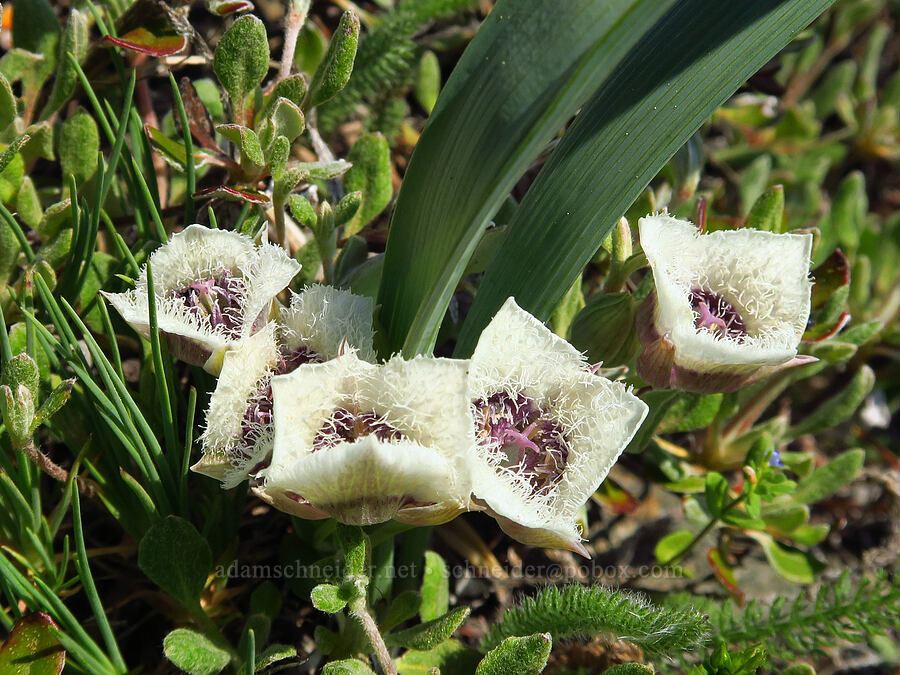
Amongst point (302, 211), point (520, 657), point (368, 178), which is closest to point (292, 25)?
point (368, 178)

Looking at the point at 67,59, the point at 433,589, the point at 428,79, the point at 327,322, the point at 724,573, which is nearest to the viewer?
the point at 327,322

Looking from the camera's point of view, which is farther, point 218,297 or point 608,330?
point 608,330

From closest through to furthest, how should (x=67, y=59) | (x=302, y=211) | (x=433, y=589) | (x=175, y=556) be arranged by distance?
(x=175, y=556) → (x=302, y=211) → (x=433, y=589) → (x=67, y=59)

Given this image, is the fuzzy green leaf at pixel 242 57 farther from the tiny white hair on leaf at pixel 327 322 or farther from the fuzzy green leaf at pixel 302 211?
the tiny white hair on leaf at pixel 327 322

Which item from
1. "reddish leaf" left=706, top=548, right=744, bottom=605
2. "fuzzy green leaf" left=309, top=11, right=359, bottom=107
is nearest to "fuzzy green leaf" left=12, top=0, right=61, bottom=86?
"fuzzy green leaf" left=309, top=11, right=359, bottom=107

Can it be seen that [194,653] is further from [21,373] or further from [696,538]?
[696,538]

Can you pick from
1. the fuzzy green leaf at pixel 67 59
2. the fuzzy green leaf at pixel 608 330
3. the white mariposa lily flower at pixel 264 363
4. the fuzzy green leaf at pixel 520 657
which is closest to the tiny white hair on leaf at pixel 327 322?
the white mariposa lily flower at pixel 264 363

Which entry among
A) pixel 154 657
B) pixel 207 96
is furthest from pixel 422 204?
pixel 154 657

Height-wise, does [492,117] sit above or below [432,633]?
above

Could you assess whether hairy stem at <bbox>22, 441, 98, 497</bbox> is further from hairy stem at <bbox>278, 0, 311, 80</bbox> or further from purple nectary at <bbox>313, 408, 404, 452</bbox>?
hairy stem at <bbox>278, 0, 311, 80</bbox>
